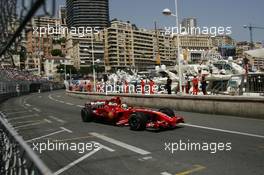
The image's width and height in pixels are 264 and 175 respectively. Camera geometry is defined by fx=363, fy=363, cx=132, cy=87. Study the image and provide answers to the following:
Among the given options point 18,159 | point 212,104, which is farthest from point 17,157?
point 212,104

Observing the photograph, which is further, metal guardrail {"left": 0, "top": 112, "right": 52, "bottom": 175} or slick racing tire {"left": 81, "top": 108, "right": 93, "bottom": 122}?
slick racing tire {"left": 81, "top": 108, "right": 93, "bottom": 122}

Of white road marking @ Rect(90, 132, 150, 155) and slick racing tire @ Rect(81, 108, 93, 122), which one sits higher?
slick racing tire @ Rect(81, 108, 93, 122)

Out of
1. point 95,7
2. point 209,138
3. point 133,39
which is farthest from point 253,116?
point 133,39

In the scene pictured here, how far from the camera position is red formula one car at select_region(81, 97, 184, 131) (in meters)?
12.2

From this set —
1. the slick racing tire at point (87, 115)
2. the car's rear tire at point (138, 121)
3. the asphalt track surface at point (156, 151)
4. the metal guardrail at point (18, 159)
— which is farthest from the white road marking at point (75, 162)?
the slick racing tire at point (87, 115)

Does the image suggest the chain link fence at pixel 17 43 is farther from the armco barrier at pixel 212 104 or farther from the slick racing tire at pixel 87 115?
the armco barrier at pixel 212 104

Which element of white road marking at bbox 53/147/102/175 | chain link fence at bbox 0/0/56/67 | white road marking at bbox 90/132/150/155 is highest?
chain link fence at bbox 0/0/56/67

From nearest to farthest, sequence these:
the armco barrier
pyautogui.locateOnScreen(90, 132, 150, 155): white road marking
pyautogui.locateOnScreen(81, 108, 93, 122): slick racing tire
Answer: pyautogui.locateOnScreen(90, 132, 150, 155): white road marking
the armco barrier
pyautogui.locateOnScreen(81, 108, 93, 122): slick racing tire

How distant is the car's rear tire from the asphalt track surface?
0.70 ft

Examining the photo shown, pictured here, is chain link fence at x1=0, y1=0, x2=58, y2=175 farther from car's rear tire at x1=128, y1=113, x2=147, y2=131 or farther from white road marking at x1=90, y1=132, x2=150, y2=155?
car's rear tire at x1=128, y1=113, x2=147, y2=131

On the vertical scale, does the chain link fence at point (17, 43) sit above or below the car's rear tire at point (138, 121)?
above

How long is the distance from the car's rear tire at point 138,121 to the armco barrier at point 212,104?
491cm

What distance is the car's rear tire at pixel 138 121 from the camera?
12.2 meters

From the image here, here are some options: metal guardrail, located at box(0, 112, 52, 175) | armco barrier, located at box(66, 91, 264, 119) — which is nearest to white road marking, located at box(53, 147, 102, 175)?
metal guardrail, located at box(0, 112, 52, 175)
